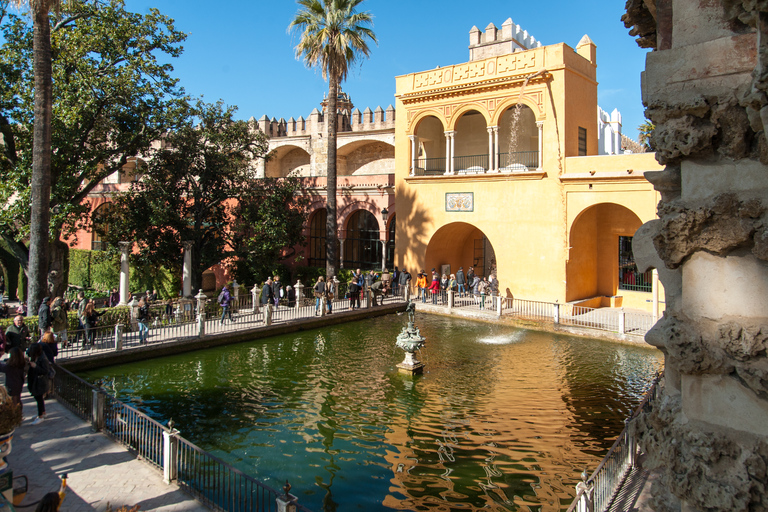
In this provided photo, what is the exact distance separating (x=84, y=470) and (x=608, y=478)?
6652 millimetres

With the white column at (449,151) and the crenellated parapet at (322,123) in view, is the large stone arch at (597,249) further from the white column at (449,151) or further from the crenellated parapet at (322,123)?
the crenellated parapet at (322,123)

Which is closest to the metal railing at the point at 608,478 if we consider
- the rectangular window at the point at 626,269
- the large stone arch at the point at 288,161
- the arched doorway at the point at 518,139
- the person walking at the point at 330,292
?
the person walking at the point at 330,292

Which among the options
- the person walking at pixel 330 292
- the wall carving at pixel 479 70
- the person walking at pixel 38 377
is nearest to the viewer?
the person walking at pixel 38 377

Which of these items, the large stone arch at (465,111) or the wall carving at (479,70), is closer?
the wall carving at (479,70)

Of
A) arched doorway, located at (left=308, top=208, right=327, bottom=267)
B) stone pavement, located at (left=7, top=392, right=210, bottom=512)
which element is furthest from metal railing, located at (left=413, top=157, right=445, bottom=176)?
stone pavement, located at (left=7, top=392, right=210, bottom=512)

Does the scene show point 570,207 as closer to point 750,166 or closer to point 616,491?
point 616,491

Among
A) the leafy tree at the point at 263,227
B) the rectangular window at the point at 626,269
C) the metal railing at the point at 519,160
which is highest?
the metal railing at the point at 519,160

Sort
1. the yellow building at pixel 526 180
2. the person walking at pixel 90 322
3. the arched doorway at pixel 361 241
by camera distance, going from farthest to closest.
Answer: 1. the arched doorway at pixel 361 241
2. the yellow building at pixel 526 180
3. the person walking at pixel 90 322

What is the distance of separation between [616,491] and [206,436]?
623 centimetres

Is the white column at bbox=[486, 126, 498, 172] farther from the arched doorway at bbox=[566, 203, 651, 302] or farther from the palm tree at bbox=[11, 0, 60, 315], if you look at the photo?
the palm tree at bbox=[11, 0, 60, 315]

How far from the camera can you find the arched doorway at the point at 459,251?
23000mm

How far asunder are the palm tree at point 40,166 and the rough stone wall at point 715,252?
49.5 feet

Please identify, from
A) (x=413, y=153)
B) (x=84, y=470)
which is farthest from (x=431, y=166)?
(x=84, y=470)

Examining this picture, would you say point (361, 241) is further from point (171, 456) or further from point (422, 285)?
point (171, 456)
